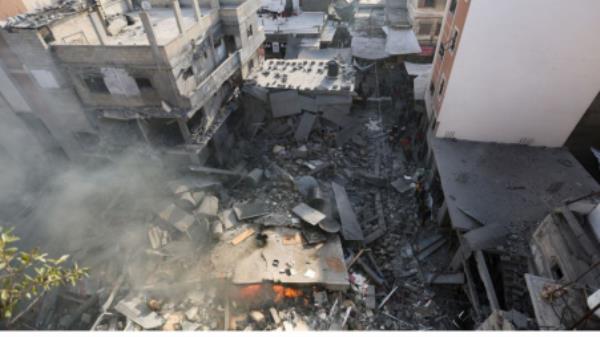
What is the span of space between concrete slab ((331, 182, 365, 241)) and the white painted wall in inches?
283

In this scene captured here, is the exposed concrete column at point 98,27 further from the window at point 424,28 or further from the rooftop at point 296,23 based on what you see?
the window at point 424,28

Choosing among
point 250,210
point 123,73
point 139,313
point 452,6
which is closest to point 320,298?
point 250,210

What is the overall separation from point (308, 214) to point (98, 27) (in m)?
17.8

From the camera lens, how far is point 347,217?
1728 centimetres

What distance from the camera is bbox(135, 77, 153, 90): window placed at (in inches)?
723

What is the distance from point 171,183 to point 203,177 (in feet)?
6.79

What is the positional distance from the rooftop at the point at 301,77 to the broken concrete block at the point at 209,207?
1087 cm

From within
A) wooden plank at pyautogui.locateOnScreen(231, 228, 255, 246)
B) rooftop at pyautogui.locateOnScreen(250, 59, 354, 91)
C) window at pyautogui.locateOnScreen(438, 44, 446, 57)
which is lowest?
wooden plank at pyautogui.locateOnScreen(231, 228, 255, 246)

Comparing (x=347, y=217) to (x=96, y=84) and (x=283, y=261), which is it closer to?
(x=283, y=261)

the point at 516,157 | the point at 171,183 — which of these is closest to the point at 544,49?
the point at 516,157

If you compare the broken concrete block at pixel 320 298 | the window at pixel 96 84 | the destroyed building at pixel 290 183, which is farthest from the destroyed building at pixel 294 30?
the broken concrete block at pixel 320 298

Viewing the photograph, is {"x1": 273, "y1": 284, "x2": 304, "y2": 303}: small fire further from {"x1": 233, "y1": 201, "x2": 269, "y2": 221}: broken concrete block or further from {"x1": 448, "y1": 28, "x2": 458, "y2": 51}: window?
{"x1": 448, "y1": 28, "x2": 458, "y2": 51}: window

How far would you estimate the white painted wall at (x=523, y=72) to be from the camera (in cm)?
1411

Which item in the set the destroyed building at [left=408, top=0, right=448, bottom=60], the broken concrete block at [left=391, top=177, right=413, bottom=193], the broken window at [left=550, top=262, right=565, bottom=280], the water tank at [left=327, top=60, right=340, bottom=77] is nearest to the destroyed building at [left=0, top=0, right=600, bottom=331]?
the broken window at [left=550, top=262, right=565, bottom=280]
